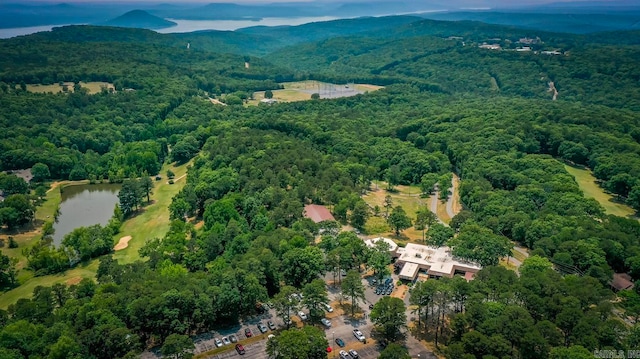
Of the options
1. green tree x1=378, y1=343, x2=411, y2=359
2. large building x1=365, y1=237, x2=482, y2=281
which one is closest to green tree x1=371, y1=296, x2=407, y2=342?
green tree x1=378, y1=343, x2=411, y2=359

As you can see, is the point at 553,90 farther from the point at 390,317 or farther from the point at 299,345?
the point at 299,345

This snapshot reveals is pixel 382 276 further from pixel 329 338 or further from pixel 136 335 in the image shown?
pixel 136 335

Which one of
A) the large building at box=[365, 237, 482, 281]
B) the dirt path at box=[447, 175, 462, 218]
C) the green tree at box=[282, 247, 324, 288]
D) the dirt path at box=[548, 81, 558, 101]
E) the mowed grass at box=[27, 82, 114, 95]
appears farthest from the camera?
the dirt path at box=[548, 81, 558, 101]

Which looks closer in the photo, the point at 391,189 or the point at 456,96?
the point at 391,189

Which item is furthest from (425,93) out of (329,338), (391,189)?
(329,338)

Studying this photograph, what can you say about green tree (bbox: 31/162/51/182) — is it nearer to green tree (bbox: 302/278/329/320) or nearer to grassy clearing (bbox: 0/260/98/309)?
grassy clearing (bbox: 0/260/98/309)
